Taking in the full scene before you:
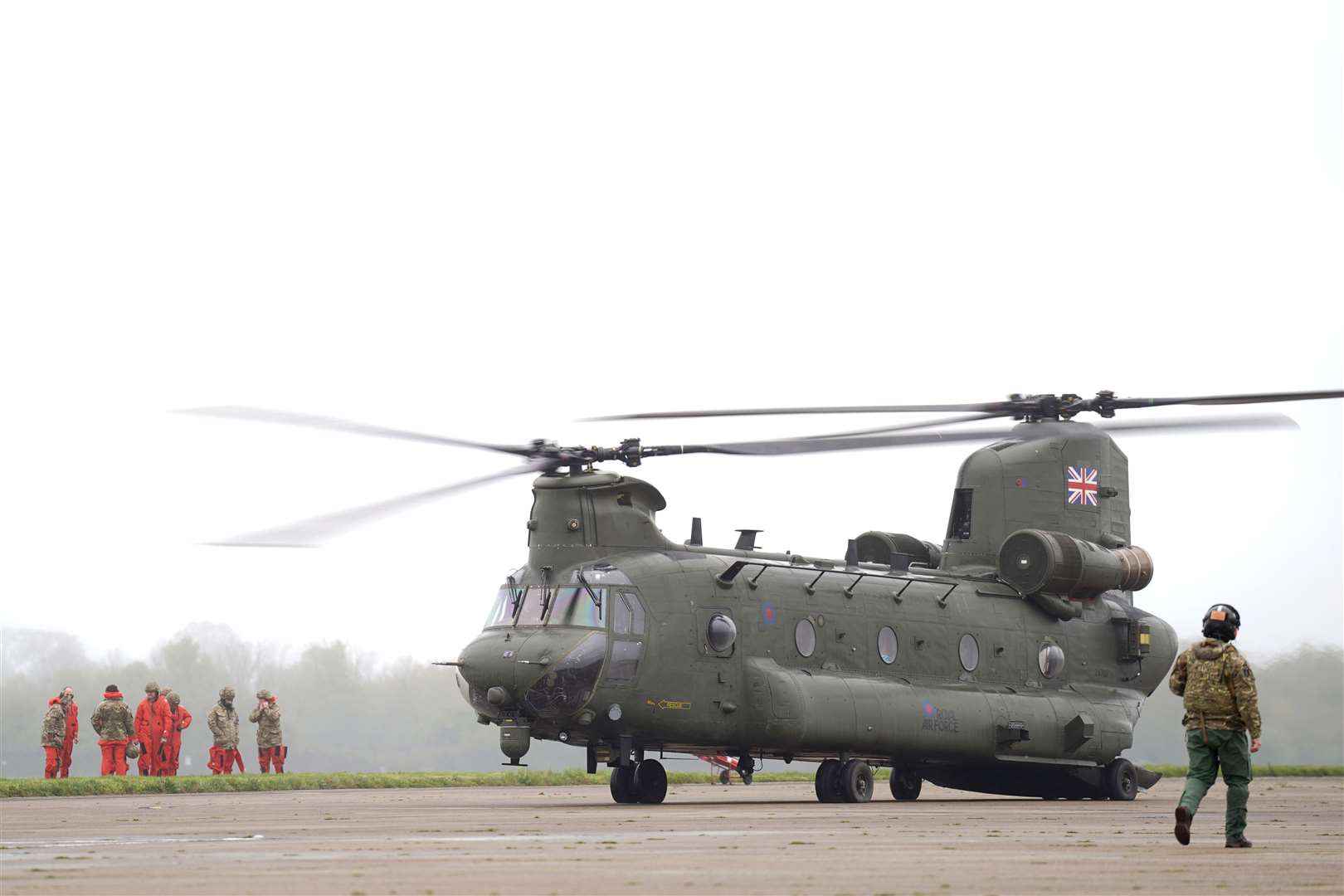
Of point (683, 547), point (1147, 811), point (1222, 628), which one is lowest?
point (1147, 811)

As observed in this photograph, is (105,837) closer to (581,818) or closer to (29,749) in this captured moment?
(581,818)

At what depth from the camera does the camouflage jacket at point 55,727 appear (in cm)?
3338

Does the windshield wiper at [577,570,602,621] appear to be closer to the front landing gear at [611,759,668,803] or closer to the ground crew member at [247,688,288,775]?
the front landing gear at [611,759,668,803]

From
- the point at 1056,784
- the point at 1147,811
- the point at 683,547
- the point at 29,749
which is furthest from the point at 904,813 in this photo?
the point at 29,749

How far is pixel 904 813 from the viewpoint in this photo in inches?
856

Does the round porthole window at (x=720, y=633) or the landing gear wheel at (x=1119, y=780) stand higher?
the round porthole window at (x=720, y=633)

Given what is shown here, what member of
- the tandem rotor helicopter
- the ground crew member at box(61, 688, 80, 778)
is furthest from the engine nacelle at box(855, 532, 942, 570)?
A: the ground crew member at box(61, 688, 80, 778)

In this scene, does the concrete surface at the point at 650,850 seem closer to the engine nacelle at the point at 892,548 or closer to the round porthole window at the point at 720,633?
the round porthole window at the point at 720,633

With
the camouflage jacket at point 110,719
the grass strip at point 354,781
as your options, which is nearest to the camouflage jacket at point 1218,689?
the grass strip at point 354,781

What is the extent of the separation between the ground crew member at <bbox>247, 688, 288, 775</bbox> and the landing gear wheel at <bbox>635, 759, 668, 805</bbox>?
13098 mm

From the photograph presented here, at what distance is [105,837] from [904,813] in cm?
975

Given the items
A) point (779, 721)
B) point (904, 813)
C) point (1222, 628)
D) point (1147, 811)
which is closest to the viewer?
point (1222, 628)

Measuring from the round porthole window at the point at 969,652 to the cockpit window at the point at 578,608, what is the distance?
7.08 meters

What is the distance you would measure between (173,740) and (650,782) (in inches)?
523
